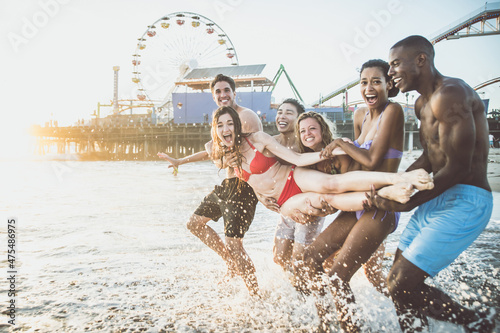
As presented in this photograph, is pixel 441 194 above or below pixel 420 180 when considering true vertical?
below

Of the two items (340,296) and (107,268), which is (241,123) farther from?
(107,268)

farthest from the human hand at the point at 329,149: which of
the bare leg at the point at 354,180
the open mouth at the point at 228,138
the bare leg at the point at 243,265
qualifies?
the bare leg at the point at 243,265

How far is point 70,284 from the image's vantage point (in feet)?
12.4

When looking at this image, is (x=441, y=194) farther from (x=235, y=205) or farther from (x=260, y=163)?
(x=235, y=205)

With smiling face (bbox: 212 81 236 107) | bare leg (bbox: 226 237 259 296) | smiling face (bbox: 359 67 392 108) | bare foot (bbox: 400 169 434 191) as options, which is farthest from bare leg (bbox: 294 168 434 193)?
smiling face (bbox: 212 81 236 107)

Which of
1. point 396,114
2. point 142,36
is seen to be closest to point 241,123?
point 396,114

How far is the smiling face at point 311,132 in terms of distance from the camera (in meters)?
3.11

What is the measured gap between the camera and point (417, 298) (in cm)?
225

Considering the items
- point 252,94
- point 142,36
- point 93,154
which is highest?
point 142,36

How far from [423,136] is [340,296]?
54.1 inches

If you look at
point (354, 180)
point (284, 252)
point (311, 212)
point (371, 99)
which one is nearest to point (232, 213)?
point (284, 252)

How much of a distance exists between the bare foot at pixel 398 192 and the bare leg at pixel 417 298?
44cm

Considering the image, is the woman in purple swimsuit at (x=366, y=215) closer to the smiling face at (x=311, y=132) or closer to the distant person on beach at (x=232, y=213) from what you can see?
the smiling face at (x=311, y=132)

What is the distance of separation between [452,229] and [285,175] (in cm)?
146
